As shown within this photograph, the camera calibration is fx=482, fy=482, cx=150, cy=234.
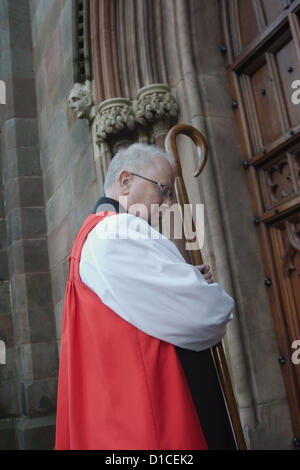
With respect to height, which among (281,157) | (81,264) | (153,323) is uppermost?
(281,157)

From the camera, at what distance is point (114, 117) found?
10.3ft

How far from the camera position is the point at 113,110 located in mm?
3170

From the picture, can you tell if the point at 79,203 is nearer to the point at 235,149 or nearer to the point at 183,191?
the point at 235,149

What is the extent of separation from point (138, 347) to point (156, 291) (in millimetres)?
181

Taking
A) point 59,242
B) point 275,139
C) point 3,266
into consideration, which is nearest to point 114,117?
point 275,139

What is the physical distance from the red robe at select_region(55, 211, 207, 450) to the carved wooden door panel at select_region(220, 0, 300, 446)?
4.12 ft

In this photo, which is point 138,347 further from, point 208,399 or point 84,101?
point 84,101

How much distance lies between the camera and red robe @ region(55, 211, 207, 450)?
4.58ft

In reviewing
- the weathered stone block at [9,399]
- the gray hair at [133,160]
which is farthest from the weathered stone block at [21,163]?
the gray hair at [133,160]

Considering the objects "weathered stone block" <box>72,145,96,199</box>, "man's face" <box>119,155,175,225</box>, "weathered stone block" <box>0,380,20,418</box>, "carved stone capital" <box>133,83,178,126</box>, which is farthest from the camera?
"weathered stone block" <box>0,380,20,418</box>

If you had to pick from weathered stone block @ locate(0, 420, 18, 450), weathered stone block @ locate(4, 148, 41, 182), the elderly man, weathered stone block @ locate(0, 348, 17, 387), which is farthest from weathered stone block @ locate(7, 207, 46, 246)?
the elderly man

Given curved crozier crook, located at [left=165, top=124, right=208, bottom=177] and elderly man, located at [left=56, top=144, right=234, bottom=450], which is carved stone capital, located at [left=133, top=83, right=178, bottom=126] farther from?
elderly man, located at [left=56, top=144, right=234, bottom=450]

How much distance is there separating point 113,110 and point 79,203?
1055mm
